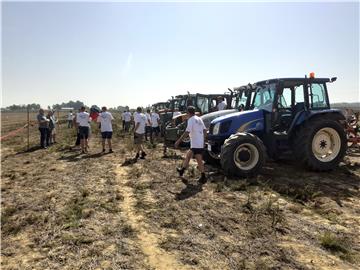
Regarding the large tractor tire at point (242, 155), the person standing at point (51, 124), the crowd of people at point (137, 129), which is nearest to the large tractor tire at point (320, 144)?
the large tractor tire at point (242, 155)

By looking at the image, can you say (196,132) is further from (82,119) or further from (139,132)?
(82,119)

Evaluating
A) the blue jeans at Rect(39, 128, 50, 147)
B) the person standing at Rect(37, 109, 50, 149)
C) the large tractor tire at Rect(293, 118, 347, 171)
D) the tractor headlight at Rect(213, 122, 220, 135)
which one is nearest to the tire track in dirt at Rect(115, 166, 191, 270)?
the tractor headlight at Rect(213, 122, 220, 135)

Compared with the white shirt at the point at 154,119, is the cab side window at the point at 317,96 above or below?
above

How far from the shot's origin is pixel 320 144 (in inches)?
342

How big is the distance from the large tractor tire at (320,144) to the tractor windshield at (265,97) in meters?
0.99

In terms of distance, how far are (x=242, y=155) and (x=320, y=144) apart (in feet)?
7.96

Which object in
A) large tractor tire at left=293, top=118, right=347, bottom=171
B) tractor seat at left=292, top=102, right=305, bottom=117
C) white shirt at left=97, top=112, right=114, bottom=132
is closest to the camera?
large tractor tire at left=293, top=118, right=347, bottom=171

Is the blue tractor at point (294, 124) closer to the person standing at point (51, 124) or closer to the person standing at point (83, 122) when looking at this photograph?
the person standing at point (83, 122)

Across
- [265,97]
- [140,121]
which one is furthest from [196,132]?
[140,121]

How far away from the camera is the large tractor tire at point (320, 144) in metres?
8.19

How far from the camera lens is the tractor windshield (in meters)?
8.52

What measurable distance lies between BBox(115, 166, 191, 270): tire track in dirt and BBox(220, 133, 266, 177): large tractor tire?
229 cm

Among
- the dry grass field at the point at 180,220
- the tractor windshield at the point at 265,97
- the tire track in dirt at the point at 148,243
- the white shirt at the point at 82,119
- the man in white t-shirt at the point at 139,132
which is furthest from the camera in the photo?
the white shirt at the point at 82,119

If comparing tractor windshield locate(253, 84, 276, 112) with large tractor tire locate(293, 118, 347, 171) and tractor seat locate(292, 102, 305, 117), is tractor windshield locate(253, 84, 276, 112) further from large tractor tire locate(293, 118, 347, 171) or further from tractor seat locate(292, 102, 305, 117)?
large tractor tire locate(293, 118, 347, 171)
